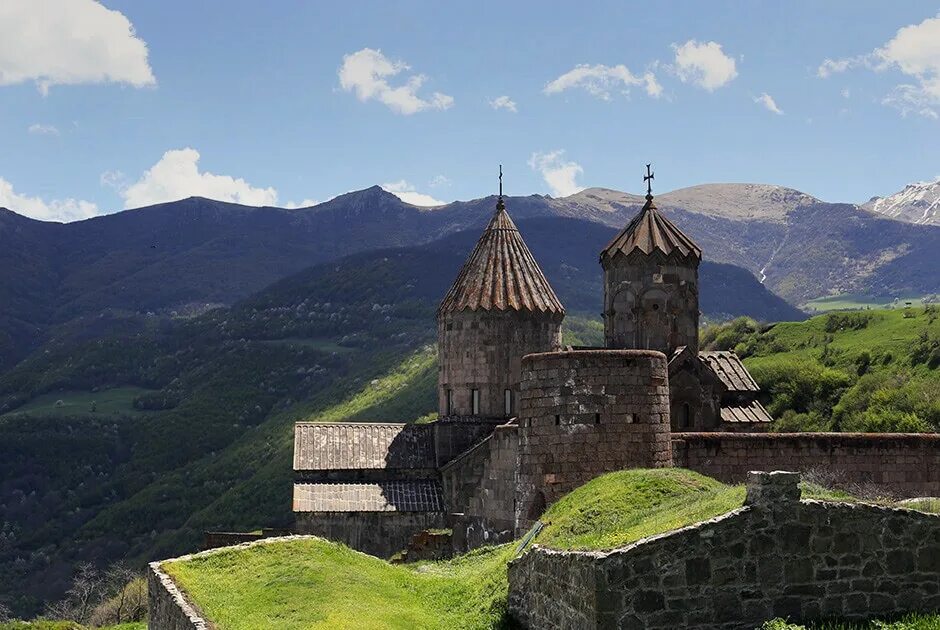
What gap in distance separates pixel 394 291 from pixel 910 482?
3950 inches

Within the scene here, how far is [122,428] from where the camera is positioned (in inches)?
3509

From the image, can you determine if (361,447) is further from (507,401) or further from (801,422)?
(801,422)

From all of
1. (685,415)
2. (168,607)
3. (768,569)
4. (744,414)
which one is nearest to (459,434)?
(685,415)

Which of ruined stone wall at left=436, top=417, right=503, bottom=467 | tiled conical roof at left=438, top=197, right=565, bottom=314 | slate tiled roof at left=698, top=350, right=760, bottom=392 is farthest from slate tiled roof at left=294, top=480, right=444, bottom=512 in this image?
slate tiled roof at left=698, top=350, right=760, bottom=392

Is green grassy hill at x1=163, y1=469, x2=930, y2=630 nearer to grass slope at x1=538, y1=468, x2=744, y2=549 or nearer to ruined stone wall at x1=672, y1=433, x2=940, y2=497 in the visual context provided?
grass slope at x1=538, y1=468, x2=744, y2=549

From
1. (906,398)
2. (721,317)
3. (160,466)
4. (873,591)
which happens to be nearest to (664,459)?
(873,591)

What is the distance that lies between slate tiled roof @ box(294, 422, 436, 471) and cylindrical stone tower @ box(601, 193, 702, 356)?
615cm

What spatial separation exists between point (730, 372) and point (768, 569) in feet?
56.2

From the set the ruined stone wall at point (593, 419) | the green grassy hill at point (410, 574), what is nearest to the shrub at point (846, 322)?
the ruined stone wall at point (593, 419)

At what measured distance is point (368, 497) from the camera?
27438 mm

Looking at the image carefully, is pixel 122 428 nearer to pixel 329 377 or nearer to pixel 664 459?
pixel 329 377

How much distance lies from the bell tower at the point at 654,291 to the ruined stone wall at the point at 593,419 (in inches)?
350

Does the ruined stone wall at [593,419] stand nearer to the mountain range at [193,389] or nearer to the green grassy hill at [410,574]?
the green grassy hill at [410,574]

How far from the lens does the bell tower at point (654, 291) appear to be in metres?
26.8
